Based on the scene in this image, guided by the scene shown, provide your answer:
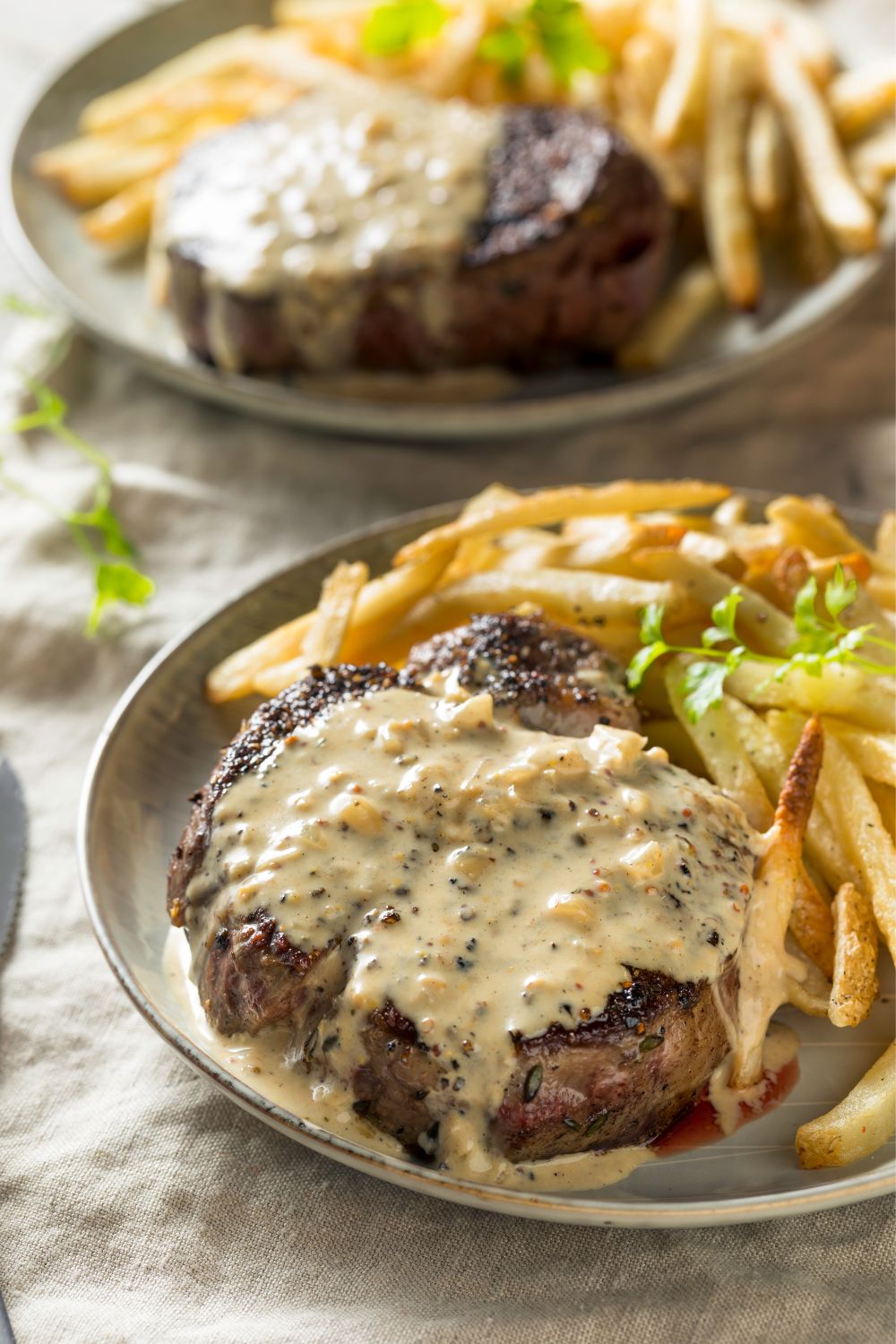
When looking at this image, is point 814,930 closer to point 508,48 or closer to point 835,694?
point 835,694

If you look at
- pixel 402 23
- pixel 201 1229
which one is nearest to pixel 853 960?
pixel 201 1229

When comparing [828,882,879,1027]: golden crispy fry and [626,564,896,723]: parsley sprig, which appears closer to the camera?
[828,882,879,1027]: golden crispy fry

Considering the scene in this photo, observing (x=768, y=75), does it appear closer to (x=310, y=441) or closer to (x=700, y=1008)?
(x=310, y=441)

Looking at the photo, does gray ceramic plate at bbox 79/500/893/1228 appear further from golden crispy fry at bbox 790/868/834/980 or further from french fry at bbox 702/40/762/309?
french fry at bbox 702/40/762/309

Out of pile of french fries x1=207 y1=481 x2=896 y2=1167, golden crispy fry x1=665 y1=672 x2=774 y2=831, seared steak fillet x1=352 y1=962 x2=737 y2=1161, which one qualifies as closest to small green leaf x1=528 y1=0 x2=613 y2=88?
pile of french fries x1=207 y1=481 x2=896 y2=1167

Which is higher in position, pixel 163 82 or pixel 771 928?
pixel 163 82

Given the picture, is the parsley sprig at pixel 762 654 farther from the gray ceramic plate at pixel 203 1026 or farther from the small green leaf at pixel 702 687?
the gray ceramic plate at pixel 203 1026
